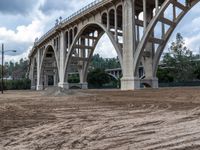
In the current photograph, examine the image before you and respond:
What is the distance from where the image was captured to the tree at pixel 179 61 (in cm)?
6506

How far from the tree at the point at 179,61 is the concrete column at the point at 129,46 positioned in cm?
3291

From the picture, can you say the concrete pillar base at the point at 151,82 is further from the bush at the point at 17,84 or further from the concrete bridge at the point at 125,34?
the bush at the point at 17,84

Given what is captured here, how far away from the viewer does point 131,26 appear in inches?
1435

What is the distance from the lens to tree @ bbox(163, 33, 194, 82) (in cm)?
6506

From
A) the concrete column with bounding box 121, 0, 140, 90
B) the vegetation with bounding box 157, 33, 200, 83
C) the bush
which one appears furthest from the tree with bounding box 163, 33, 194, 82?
the bush

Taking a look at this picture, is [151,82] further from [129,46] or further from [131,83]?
[129,46]

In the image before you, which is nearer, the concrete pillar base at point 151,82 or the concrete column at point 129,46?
the concrete column at point 129,46

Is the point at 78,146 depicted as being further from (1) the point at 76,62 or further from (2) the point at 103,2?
(1) the point at 76,62

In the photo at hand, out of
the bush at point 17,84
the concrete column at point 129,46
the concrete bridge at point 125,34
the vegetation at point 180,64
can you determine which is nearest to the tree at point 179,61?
the vegetation at point 180,64

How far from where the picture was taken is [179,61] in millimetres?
66750

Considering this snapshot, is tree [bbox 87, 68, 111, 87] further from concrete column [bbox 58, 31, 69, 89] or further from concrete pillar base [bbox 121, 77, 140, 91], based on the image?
concrete pillar base [bbox 121, 77, 140, 91]

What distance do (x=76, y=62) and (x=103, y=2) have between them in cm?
2442

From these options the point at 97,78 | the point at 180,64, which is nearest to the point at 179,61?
the point at 180,64

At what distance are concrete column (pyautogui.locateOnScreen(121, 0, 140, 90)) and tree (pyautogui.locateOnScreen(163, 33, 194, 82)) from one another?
32911 mm
